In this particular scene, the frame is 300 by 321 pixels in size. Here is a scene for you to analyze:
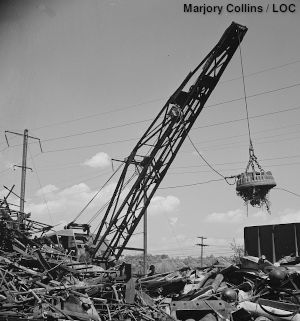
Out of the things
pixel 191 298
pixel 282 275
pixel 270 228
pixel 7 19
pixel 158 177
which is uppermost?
pixel 7 19

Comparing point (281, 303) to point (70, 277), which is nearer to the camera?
point (281, 303)

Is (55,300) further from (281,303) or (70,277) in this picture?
(281,303)

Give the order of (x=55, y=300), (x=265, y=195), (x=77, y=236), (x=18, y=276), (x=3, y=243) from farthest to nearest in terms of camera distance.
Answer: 1. (x=77, y=236)
2. (x=3, y=243)
3. (x=265, y=195)
4. (x=18, y=276)
5. (x=55, y=300)

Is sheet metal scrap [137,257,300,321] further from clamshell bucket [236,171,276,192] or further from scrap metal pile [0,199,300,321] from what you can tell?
clamshell bucket [236,171,276,192]

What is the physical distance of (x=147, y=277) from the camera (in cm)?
1295

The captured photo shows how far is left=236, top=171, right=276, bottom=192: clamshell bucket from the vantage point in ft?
39.5

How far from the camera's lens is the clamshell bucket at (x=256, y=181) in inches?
474

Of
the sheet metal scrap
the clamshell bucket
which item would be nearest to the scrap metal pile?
the sheet metal scrap

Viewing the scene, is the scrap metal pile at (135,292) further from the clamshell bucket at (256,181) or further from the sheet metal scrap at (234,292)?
the clamshell bucket at (256,181)

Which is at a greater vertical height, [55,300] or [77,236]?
[77,236]

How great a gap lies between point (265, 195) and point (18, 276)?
288 inches

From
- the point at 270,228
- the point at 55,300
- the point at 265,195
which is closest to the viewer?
the point at 55,300

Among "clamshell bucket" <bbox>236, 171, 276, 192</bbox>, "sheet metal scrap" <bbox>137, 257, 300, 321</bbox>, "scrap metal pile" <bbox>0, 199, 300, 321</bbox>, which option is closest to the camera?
"scrap metal pile" <bbox>0, 199, 300, 321</bbox>

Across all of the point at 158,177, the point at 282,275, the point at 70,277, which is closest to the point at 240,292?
the point at 282,275
